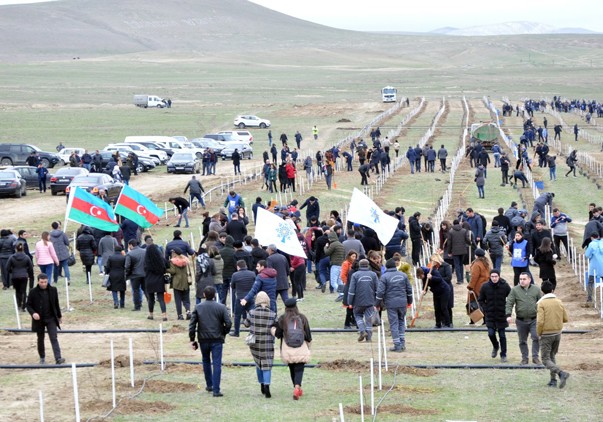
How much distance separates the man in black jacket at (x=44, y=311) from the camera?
17234mm

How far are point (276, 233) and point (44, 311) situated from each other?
5796 millimetres

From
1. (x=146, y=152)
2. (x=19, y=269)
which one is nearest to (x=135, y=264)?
(x=19, y=269)

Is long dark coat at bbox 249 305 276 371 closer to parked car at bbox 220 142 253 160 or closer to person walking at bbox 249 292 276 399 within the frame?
person walking at bbox 249 292 276 399

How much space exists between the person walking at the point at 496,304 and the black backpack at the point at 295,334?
3585mm

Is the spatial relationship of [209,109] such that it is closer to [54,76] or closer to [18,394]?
[54,76]

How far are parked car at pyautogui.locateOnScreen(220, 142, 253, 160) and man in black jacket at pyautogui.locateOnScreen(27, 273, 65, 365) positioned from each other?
146 feet

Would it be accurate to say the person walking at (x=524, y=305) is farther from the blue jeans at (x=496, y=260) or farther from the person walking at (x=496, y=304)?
the blue jeans at (x=496, y=260)

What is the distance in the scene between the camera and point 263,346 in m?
15.1

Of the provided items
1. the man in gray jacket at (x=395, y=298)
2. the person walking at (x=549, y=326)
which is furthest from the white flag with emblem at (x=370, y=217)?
the person walking at (x=549, y=326)

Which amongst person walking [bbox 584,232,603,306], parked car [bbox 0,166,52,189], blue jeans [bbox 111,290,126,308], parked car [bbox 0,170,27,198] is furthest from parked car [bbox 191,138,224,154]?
person walking [bbox 584,232,603,306]

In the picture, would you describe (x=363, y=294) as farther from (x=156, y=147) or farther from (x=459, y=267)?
(x=156, y=147)

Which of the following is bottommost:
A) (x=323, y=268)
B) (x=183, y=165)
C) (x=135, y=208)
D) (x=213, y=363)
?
(x=323, y=268)

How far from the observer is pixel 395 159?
5897 centimetres

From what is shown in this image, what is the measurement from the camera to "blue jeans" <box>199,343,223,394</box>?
15055mm
